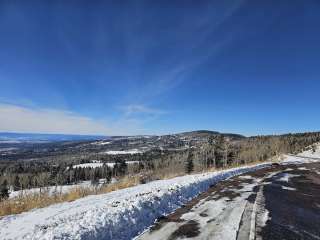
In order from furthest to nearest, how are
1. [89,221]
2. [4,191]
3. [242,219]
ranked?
1. [4,191]
2. [242,219]
3. [89,221]

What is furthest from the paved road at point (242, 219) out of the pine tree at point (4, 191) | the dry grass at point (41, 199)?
the pine tree at point (4, 191)

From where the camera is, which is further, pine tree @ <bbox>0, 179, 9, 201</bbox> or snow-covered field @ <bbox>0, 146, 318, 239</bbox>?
pine tree @ <bbox>0, 179, 9, 201</bbox>

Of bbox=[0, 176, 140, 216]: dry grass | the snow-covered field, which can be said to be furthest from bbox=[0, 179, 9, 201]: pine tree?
the snow-covered field

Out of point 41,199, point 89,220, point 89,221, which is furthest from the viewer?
point 41,199

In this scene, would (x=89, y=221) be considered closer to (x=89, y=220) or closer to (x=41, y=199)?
(x=89, y=220)

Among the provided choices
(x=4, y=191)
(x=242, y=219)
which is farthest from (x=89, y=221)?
(x=4, y=191)

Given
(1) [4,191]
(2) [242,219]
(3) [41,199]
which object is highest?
(2) [242,219]

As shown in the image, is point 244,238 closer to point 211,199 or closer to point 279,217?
point 279,217

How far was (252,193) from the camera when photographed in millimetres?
15781

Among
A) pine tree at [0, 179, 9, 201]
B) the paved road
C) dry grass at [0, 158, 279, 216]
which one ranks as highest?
the paved road

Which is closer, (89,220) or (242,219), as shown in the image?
(89,220)

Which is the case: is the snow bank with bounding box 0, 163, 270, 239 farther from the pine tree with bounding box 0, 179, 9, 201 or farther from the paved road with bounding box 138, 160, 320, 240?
the pine tree with bounding box 0, 179, 9, 201

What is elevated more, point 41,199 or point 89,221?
point 89,221

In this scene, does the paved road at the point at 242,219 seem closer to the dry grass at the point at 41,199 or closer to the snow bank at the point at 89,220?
the snow bank at the point at 89,220
